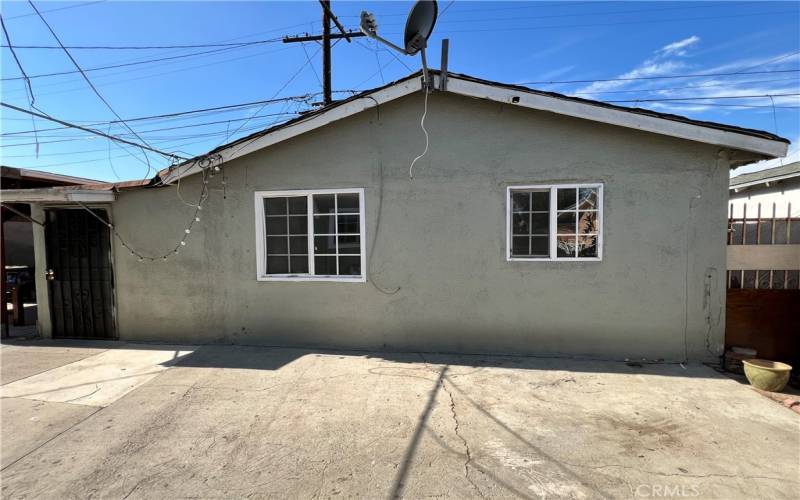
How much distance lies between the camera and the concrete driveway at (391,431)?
2877mm

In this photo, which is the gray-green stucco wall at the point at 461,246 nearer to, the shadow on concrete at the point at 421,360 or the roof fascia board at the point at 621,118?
the shadow on concrete at the point at 421,360

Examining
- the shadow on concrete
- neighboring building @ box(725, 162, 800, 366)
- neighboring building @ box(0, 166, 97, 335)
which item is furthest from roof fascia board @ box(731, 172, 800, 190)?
neighboring building @ box(0, 166, 97, 335)

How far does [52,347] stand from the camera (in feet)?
21.4

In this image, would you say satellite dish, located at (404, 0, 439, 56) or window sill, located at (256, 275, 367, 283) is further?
window sill, located at (256, 275, 367, 283)

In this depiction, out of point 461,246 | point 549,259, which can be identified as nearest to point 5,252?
point 461,246

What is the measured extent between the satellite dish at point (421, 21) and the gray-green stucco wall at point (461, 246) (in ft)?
4.00

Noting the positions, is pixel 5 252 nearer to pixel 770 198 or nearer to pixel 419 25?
pixel 419 25

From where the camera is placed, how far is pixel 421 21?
4582mm

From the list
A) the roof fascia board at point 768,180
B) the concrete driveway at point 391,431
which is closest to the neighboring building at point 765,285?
the concrete driveway at point 391,431

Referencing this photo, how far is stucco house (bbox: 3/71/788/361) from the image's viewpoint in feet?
17.6

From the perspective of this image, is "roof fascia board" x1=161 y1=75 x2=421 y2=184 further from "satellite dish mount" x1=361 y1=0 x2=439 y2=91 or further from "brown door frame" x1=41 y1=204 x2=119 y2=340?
"brown door frame" x1=41 y1=204 x2=119 y2=340

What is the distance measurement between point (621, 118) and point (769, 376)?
12.2 feet

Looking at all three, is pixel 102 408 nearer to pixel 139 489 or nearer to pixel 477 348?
pixel 139 489

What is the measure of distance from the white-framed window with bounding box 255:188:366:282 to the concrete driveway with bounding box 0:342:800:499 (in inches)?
60.1
